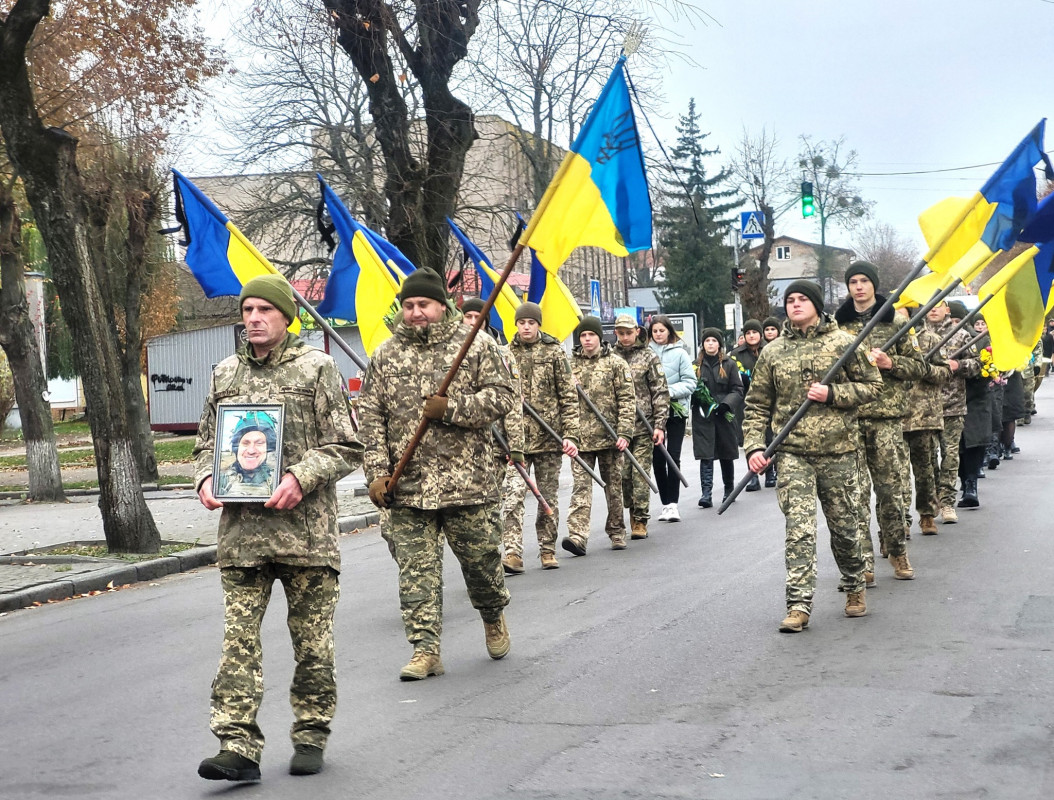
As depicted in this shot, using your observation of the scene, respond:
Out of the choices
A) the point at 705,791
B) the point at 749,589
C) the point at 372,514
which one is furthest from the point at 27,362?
the point at 705,791

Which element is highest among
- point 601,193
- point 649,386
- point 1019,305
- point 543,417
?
point 601,193

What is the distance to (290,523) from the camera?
509 centimetres

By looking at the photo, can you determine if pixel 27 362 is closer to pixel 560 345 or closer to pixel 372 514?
pixel 372 514

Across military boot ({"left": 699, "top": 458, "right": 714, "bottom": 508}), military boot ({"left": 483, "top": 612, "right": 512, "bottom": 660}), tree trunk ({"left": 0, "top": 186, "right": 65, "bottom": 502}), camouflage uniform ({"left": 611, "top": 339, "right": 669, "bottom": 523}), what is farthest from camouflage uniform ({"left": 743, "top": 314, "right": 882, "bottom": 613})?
tree trunk ({"left": 0, "top": 186, "right": 65, "bottom": 502})

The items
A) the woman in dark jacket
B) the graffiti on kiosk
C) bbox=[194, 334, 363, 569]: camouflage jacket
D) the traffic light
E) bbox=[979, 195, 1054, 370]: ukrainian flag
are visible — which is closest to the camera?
bbox=[194, 334, 363, 569]: camouflage jacket

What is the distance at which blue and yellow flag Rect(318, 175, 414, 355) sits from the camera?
10.3m

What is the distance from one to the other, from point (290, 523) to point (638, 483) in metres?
7.24

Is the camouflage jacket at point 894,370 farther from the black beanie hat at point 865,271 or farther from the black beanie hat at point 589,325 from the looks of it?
the black beanie hat at point 589,325

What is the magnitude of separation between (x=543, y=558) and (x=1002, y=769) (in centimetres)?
591

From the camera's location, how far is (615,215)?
7.56m

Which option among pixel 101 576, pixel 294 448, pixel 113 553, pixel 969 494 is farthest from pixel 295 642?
pixel 969 494

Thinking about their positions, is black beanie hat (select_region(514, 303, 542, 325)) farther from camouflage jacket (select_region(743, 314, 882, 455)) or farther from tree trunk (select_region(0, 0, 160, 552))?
tree trunk (select_region(0, 0, 160, 552))

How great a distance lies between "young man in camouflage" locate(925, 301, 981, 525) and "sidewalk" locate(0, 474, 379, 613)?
19.9 ft

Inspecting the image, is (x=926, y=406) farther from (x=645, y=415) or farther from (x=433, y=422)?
(x=433, y=422)
